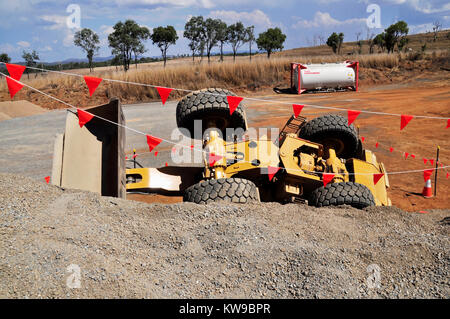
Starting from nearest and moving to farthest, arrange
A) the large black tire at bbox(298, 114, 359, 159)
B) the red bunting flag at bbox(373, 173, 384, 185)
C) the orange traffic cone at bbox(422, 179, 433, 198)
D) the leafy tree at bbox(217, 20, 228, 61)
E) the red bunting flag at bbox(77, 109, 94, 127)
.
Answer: the red bunting flag at bbox(77, 109, 94, 127) → the red bunting flag at bbox(373, 173, 384, 185) → the large black tire at bbox(298, 114, 359, 159) → the orange traffic cone at bbox(422, 179, 433, 198) → the leafy tree at bbox(217, 20, 228, 61)

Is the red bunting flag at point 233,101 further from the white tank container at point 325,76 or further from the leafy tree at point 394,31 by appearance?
the leafy tree at point 394,31

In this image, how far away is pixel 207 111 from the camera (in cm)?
661

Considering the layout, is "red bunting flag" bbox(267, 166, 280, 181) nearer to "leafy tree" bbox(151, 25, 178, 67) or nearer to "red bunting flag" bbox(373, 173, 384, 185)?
"red bunting flag" bbox(373, 173, 384, 185)

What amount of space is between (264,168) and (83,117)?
3188 millimetres

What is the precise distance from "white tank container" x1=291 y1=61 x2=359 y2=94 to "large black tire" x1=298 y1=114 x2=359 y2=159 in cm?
1905

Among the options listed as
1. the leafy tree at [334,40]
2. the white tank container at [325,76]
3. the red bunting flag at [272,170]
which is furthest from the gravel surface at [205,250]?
the leafy tree at [334,40]

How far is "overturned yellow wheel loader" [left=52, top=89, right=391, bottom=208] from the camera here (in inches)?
203

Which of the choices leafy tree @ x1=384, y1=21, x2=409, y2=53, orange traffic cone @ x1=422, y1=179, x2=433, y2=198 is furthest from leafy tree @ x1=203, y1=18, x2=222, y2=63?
orange traffic cone @ x1=422, y1=179, x2=433, y2=198

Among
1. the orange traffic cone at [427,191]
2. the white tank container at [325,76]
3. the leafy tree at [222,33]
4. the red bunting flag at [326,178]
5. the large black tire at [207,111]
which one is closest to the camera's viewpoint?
the red bunting flag at [326,178]

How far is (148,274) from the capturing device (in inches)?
123

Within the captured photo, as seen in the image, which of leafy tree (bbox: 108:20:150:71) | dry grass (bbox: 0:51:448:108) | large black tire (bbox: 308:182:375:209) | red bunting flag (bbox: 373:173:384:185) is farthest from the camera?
leafy tree (bbox: 108:20:150:71)

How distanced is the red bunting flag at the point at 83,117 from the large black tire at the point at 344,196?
3941 mm

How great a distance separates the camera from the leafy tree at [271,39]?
5794 centimetres
